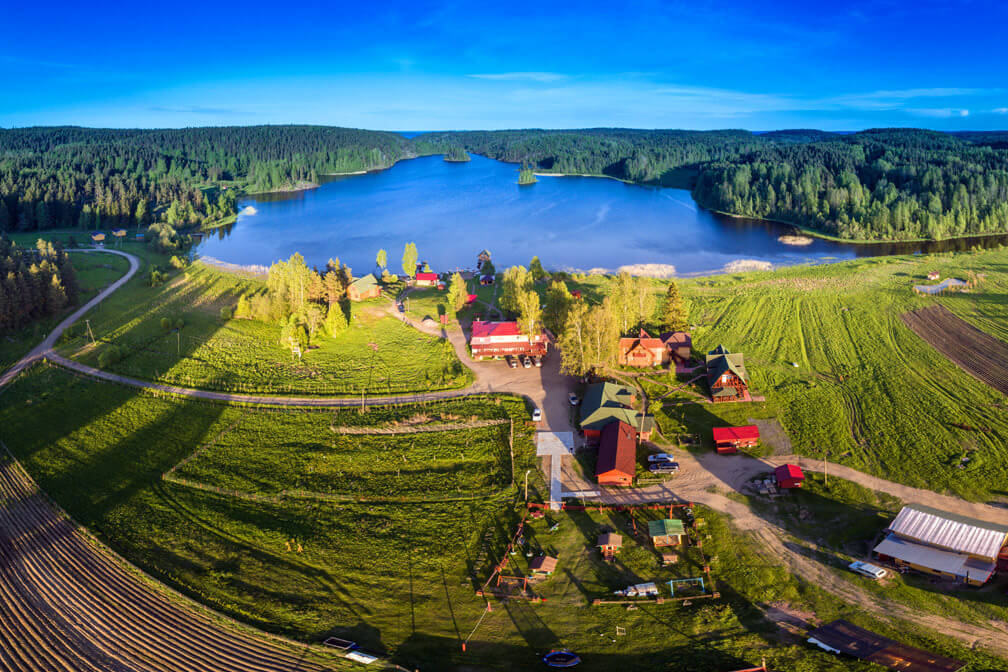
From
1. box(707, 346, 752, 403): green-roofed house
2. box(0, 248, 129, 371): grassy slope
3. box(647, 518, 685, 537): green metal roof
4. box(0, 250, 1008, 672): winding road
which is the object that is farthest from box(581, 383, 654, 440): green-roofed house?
box(0, 248, 129, 371): grassy slope

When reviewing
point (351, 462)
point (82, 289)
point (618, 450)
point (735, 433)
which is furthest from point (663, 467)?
point (82, 289)

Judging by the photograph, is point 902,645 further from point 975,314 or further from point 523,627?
point 975,314

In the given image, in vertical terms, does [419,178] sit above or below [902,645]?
above

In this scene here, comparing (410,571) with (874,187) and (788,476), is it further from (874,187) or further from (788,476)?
(874,187)

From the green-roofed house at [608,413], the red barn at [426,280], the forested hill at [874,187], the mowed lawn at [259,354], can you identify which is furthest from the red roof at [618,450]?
the forested hill at [874,187]

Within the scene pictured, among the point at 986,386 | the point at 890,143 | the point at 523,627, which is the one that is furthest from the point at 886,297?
the point at 890,143

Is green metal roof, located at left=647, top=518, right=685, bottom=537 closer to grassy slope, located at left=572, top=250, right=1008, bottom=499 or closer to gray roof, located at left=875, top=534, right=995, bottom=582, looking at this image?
gray roof, located at left=875, top=534, right=995, bottom=582

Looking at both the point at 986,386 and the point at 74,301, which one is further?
the point at 74,301

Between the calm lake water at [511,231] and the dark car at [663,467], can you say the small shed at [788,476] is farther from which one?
the calm lake water at [511,231]
